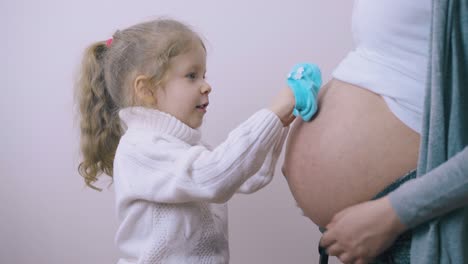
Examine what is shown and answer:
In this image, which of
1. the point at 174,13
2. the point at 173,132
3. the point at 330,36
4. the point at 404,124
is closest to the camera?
the point at 404,124

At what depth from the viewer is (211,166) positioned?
3.30 ft

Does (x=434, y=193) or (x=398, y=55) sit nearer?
(x=434, y=193)

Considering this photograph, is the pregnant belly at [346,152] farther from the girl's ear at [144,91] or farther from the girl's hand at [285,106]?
the girl's ear at [144,91]

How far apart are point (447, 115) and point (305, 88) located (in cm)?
31

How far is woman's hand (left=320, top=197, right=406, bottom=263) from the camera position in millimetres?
750

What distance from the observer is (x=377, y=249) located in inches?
30.6

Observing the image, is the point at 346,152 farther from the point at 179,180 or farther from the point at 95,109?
the point at 95,109

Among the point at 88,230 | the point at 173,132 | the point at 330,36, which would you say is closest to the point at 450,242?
the point at 173,132

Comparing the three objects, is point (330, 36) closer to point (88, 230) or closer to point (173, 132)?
point (173, 132)

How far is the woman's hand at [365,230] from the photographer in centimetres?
75

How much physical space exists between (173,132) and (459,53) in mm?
625

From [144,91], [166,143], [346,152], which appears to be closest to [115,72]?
[144,91]

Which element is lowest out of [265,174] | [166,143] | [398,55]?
[265,174]

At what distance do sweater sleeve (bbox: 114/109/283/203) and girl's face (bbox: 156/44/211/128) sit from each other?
4.8 inches
